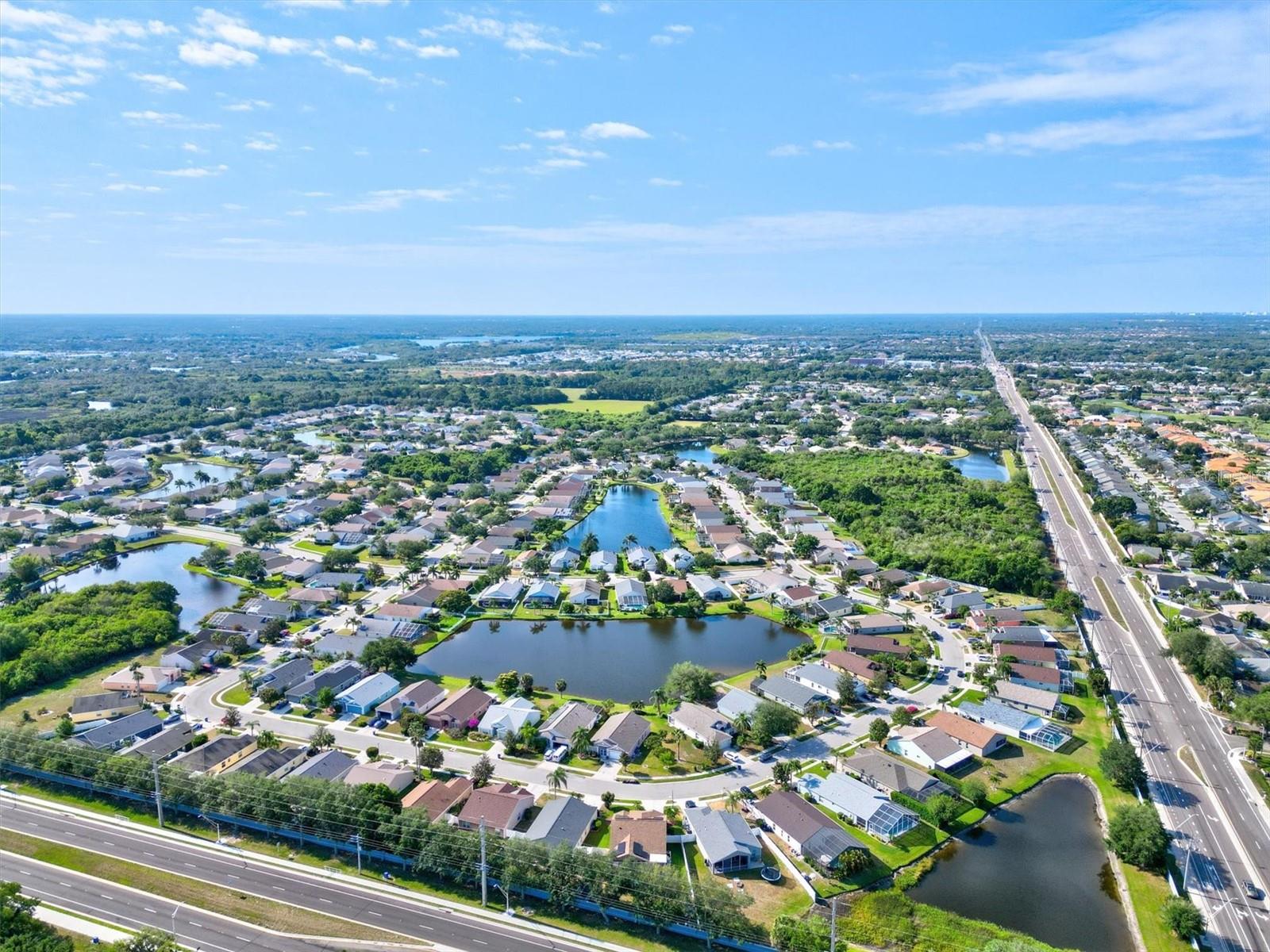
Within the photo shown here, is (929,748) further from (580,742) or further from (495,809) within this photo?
(495,809)

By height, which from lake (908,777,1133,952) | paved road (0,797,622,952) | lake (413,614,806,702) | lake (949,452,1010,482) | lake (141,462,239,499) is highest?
lake (949,452,1010,482)

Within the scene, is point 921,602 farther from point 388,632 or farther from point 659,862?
point 388,632

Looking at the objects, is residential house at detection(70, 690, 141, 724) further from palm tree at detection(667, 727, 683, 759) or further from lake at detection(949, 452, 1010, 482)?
lake at detection(949, 452, 1010, 482)

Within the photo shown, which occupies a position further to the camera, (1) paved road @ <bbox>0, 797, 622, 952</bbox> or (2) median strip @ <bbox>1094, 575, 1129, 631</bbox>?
(2) median strip @ <bbox>1094, 575, 1129, 631</bbox>

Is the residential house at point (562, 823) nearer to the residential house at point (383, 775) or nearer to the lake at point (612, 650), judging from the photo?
the residential house at point (383, 775)

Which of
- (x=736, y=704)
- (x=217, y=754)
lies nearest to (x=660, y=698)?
(x=736, y=704)

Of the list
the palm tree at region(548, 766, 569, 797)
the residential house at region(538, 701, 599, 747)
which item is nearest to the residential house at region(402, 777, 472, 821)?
the palm tree at region(548, 766, 569, 797)

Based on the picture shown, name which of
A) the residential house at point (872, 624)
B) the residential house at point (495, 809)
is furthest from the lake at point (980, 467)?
the residential house at point (495, 809)
